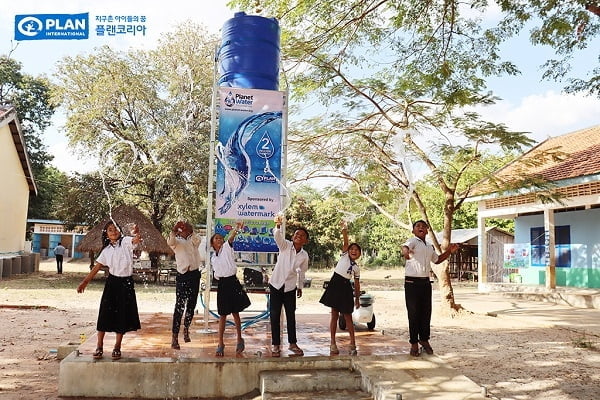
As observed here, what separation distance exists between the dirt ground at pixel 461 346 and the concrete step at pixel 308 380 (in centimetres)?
168

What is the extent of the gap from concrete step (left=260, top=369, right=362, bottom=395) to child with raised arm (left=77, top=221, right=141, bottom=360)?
1526 mm

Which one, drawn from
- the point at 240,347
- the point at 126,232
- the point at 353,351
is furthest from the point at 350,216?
the point at 126,232

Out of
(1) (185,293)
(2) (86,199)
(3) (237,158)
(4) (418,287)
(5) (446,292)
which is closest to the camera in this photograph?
(4) (418,287)

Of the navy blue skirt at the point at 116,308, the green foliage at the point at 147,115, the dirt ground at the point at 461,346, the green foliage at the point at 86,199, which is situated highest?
the green foliage at the point at 147,115

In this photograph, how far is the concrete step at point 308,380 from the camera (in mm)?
5238

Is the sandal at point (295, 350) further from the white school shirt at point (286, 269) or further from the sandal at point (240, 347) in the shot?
the white school shirt at point (286, 269)

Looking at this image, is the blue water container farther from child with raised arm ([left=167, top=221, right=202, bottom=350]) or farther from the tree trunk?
the tree trunk

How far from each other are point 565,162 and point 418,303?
1369cm

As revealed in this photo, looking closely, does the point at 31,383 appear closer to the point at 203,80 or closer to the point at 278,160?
the point at 278,160

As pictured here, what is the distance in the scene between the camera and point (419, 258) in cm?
602

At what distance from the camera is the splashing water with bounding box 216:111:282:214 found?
23.0 feet

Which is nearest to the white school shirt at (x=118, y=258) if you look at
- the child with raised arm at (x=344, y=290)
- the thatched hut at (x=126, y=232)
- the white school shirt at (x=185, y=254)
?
the white school shirt at (x=185, y=254)

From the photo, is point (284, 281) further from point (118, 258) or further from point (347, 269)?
point (118, 258)

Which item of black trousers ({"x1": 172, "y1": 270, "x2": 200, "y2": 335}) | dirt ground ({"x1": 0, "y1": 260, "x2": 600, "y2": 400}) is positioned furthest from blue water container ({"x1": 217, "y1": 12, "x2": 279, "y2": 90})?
dirt ground ({"x1": 0, "y1": 260, "x2": 600, "y2": 400})
